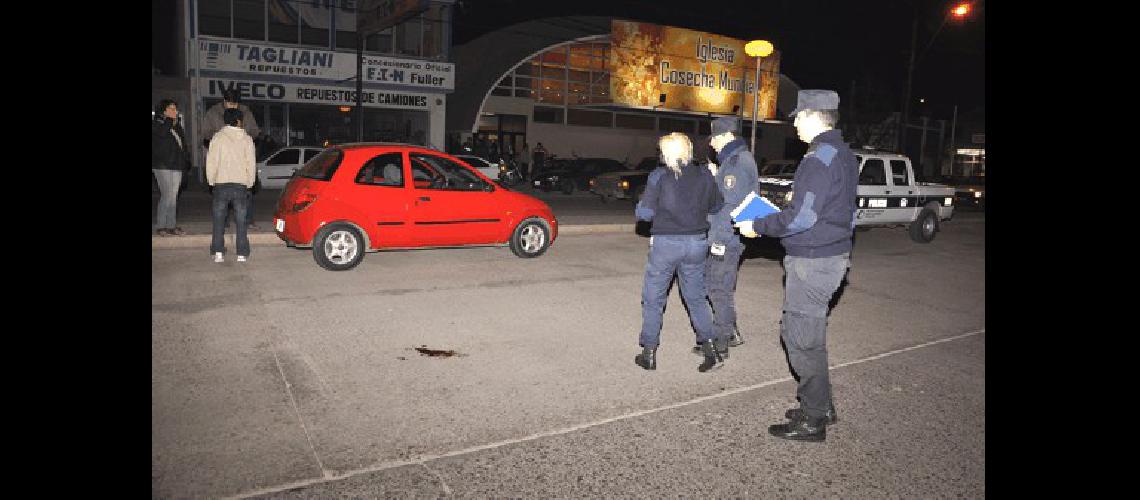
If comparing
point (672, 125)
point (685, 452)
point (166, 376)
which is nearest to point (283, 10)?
point (672, 125)

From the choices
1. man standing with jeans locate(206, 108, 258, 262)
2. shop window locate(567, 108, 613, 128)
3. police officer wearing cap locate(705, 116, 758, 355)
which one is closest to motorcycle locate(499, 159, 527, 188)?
shop window locate(567, 108, 613, 128)

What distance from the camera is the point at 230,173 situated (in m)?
8.64

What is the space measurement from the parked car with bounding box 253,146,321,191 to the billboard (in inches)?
613

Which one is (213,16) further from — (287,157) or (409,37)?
(287,157)

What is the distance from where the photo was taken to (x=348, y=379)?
4.79m

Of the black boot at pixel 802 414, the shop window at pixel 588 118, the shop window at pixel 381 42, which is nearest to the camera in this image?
the black boot at pixel 802 414

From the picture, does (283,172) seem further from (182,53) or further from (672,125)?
A: (672,125)

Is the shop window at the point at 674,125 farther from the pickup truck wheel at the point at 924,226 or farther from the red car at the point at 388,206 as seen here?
the red car at the point at 388,206

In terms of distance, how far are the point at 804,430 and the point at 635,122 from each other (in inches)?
1376

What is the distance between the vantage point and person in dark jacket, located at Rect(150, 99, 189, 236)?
384 inches

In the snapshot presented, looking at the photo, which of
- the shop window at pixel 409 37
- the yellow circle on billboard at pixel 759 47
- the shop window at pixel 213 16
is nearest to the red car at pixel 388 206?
the yellow circle on billboard at pixel 759 47

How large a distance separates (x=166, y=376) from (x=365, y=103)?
2330 centimetres

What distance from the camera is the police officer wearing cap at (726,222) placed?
5.38 meters

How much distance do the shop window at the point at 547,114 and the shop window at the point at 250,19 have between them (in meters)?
13.1
